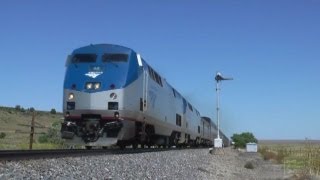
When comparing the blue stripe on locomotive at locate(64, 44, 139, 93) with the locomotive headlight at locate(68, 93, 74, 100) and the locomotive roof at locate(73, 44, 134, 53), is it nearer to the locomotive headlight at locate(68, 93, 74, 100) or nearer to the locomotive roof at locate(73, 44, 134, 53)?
the locomotive roof at locate(73, 44, 134, 53)

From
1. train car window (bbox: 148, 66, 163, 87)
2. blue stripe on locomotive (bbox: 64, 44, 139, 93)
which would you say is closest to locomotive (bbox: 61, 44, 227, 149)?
blue stripe on locomotive (bbox: 64, 44, 139, 93)

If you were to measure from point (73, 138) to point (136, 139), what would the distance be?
405cm

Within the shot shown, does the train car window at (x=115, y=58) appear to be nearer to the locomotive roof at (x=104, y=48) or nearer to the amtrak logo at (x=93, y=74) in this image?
the locomotive roof at (x=104, y=48)

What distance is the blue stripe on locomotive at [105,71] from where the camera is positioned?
21.6 meters

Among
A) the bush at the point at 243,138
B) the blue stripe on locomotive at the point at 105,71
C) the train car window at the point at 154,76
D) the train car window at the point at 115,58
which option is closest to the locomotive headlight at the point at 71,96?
the blue stripe on locomotive at the point at 105,71

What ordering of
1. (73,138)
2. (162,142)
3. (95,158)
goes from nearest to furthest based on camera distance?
(95,158) → (73,138) → (162,142)

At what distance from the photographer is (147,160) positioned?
18.3 m

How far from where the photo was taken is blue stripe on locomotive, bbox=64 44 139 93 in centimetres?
2161

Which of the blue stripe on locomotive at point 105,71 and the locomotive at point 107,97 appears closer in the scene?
the locomotive at point 107,97

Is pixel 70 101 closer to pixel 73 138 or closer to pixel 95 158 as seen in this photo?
pixel 73 138

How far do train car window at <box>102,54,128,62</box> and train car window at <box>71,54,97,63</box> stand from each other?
0.44 meters

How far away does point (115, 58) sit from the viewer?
895 inches

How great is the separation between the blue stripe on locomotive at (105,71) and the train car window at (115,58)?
0.18 m

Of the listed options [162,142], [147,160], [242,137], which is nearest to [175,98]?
[162,142]
